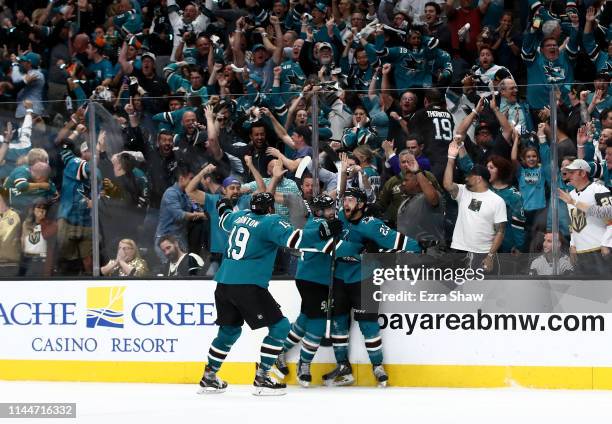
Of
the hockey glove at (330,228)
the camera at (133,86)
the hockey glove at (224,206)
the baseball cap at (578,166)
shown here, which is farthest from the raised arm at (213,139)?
the camera at (133,86)

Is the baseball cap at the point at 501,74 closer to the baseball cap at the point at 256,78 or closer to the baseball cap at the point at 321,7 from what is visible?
the baseball cap at the point at 321,7

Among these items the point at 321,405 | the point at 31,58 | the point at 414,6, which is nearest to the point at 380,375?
the point at 321,405

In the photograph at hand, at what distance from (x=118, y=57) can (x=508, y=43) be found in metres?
4.37

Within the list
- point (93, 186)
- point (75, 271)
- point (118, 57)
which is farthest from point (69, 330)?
point (118, 57)

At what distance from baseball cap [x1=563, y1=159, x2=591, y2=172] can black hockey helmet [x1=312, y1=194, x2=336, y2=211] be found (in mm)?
1649

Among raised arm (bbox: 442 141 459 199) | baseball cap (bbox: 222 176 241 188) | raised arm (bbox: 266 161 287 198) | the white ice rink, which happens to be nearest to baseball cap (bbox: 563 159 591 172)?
raised arm (bbox: 442 141 459 199)

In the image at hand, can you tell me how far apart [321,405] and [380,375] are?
2.74ft

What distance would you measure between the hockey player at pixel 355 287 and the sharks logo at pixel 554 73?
3.06 meters

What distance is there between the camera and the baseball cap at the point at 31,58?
1348 cm

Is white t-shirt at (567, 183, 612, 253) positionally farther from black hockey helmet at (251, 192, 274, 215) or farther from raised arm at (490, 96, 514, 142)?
black hockey helmet at (251, 192, 274, 215)

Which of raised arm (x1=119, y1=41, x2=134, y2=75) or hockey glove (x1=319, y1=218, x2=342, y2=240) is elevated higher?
raised arm (x1=119, y1=41, x2=134, y2=75)

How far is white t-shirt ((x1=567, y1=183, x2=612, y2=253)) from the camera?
844 cm

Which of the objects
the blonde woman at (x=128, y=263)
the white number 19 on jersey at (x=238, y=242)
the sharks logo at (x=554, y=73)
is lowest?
the blonde woman at (x=128, y=263)

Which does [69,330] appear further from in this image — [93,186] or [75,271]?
[93,186]
